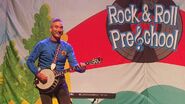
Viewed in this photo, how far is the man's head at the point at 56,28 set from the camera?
4227 millimetres

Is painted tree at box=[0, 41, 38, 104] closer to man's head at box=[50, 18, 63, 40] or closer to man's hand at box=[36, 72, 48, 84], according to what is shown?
man's hand at box=[36, 72, 48, 84]

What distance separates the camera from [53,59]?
416cm

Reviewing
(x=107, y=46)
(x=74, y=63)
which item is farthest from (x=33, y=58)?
(x=107, y=46)

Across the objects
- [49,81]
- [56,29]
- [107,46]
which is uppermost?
[56,29]

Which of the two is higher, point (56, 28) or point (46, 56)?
point (56, 28)

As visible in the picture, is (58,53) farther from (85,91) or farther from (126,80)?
(126,80)

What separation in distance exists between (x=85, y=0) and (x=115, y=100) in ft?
3.36

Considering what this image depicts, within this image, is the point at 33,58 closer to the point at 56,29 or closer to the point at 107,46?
the point at 56,29

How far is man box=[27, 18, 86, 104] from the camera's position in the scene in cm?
415

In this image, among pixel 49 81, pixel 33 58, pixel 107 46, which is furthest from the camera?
pixel 107 46

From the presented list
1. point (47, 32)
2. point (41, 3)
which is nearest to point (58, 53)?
point (47, 32)

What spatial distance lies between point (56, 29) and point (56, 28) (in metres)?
0.01

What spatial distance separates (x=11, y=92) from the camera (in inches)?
167

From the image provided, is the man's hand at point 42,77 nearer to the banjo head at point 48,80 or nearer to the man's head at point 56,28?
the banjo head at point 48,80
